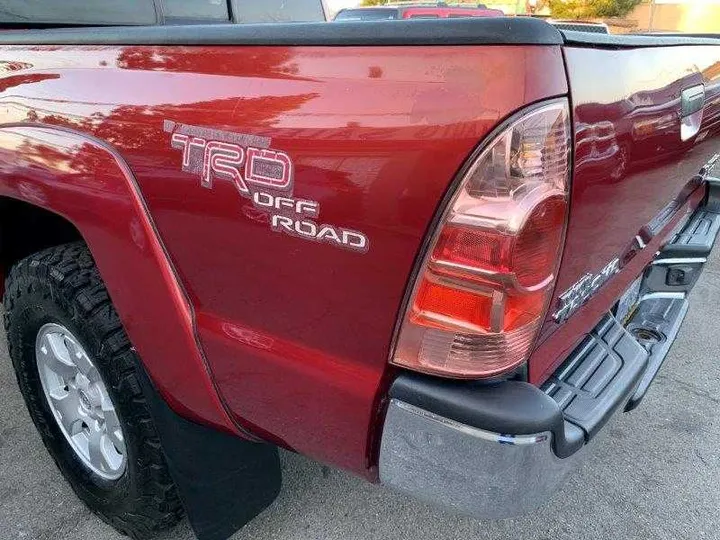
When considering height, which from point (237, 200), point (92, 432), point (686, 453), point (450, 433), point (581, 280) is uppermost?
point (237, 200)

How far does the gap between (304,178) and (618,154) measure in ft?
2.33

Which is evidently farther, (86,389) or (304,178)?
(86,389)

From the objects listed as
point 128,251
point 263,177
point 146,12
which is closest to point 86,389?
point 128,251

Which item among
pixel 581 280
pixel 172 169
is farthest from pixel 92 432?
pixel 581 280

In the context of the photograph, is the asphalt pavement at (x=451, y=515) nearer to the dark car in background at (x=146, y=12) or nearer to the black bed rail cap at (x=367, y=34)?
the black bed rail cap at (x=367, y=34)

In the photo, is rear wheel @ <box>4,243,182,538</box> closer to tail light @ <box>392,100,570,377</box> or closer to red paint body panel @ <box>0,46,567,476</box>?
red paint body panel @ <box>0,46,567,476</box>

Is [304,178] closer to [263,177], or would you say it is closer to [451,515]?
[263,177]

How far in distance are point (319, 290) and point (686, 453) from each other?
210 centimetres

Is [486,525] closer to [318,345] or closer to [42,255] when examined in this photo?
[318,345]

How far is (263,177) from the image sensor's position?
124 centimetres

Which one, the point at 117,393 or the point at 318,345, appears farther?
the point at 117,393

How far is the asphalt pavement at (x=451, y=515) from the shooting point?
2.12m

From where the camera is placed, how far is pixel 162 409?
168cm

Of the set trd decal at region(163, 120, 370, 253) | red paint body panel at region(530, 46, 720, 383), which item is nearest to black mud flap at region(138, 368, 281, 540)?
trd decal at region(163, 120, 370, 253)
